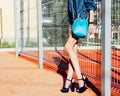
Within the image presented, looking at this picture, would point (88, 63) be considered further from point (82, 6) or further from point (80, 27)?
point (80, 27)

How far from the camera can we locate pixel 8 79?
8.41m

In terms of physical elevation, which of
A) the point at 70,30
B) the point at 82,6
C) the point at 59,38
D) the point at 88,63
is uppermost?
the point at 82,6

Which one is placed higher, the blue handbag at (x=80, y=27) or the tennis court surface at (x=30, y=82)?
the blue handbag at (x=80, y=27)

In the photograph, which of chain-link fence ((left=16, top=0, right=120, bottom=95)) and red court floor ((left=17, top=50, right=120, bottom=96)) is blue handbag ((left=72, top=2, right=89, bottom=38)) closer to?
chain-link fence ((left=16, top=0, right=120, bottom=95))

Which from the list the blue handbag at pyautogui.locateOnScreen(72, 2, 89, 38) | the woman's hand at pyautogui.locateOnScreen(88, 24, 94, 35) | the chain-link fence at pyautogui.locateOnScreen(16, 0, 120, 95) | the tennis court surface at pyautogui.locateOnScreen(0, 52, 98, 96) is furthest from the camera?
the chain-link fence at pyautogui.locateOnScreen(16, 0, 120, 95)

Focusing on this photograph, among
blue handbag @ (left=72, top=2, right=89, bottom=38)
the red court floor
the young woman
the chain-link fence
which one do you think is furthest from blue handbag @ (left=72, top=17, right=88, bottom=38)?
the red court floor

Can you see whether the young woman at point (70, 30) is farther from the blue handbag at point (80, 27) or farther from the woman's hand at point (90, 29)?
the blue handbag at point (80, 27)

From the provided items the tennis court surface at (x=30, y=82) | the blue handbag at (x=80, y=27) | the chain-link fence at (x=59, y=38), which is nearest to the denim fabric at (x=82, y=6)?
the blue handbag at (x=80, y=27)

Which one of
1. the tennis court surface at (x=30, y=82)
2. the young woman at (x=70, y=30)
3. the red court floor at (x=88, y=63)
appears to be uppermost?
the young woman at (x=70, y=30)

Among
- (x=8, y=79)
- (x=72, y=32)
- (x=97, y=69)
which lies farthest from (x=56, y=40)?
(x=72, y=32)

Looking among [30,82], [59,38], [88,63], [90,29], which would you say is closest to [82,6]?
[90,29]

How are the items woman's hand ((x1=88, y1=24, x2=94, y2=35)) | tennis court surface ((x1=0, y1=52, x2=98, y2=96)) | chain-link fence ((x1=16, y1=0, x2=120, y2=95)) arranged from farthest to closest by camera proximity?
chain-link fence ((x1=16, y1=0, x2=120, y2=95)) → tennis court surface ((x1=0, y1=52, x2=98, y2=96)) → woman's hand ((x1=88, y1=24, x2=94, y2=35))

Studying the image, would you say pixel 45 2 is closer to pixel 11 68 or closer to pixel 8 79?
pixel 11 68

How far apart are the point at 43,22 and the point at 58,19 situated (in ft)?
2.20
